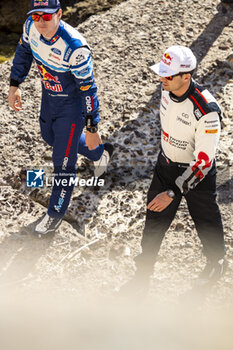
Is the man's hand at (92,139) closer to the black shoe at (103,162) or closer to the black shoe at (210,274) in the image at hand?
the black shoe at (103,162)

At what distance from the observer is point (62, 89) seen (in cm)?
458

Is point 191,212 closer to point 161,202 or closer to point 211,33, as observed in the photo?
point 161,202

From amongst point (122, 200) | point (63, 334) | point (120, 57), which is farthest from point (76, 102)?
point (120, 57)

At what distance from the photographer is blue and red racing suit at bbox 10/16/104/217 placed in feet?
14.3

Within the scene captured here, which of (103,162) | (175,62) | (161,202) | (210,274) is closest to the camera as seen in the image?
(175,62)

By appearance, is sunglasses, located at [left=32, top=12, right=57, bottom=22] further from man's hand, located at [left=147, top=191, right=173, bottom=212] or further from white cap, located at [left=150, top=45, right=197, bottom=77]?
man's hand, located at [left=147, top=191, right=173, bottom=212]

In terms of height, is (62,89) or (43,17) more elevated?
(43,17)

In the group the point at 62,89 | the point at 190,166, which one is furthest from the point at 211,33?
the point at 190,166

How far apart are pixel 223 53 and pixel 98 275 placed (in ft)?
14.4

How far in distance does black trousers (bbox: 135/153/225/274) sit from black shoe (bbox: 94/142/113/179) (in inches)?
59.1

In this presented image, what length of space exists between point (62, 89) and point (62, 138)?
48 centimetres

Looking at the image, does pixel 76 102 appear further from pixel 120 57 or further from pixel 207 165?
pixel 120 57

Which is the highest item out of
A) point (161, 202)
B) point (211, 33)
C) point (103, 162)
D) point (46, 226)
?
point (161, 202)

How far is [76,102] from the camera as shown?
15.4ft
